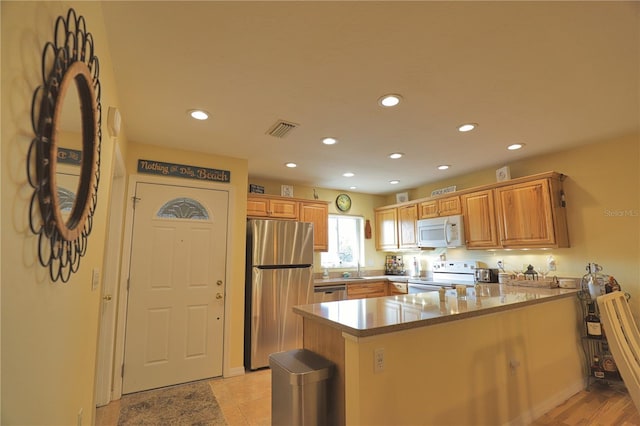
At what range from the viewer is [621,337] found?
1.64m

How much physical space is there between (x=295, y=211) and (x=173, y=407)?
277cm

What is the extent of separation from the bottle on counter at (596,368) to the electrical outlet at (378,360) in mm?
2750

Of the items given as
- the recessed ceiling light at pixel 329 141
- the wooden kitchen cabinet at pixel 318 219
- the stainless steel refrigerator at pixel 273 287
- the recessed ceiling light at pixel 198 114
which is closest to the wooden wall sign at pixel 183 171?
the stainless steel refrigerator at pixel 273 287

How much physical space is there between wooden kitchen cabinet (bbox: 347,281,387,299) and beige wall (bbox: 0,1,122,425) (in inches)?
146

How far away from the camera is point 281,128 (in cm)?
292

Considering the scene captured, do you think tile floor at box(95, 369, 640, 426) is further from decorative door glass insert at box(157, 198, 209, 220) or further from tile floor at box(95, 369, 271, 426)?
decorative door glass insert at box(157, 198, 209, 220)

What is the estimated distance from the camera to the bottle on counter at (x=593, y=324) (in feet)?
9.87

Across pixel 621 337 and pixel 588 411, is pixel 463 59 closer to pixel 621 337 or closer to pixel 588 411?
pixel 621 337

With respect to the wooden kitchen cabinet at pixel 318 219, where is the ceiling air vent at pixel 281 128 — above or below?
above

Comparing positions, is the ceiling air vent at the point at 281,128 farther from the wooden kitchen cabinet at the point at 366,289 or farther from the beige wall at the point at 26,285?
the wooden kitchen cabinet at the point at 366,289

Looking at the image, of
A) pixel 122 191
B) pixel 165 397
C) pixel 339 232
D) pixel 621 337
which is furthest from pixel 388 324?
pixel 339 232

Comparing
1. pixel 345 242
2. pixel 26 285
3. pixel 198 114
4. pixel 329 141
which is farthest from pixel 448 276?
pixel 26 285

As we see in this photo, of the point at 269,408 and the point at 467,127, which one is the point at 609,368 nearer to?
the point at 467,127

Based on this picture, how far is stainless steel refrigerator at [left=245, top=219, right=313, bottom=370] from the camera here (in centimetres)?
375
